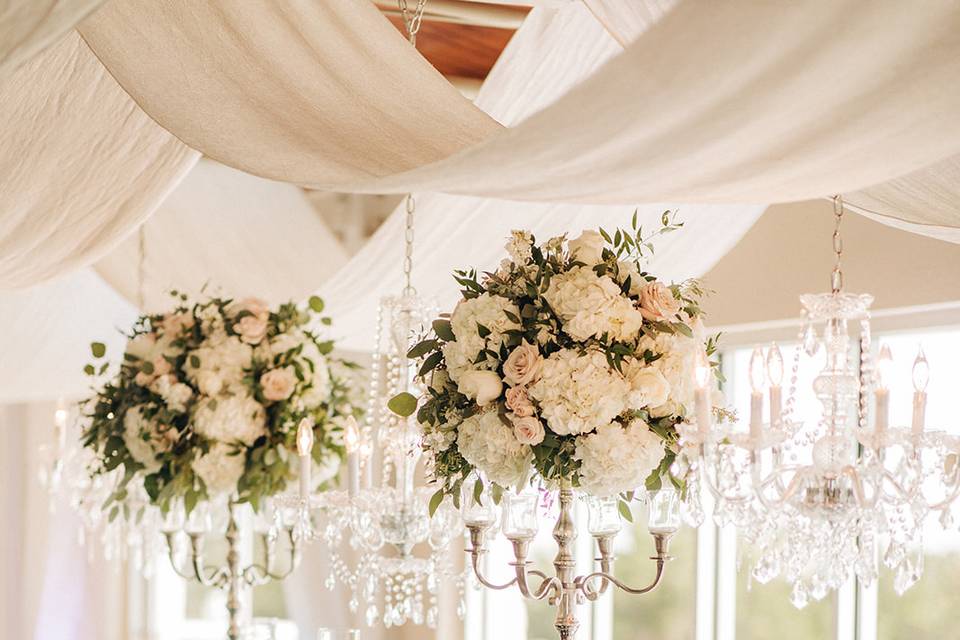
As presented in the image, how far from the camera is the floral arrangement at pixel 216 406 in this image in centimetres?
374

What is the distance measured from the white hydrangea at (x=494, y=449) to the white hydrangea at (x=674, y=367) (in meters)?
0.29

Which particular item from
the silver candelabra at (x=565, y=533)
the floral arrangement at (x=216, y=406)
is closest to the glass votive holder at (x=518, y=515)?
the silver candelabra at (x=565, y=533)

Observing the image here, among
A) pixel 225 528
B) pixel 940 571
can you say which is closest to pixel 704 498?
pixel 940 571

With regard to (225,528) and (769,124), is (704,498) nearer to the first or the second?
(225,528)

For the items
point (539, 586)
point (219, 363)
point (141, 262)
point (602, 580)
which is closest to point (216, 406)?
point (219, 363)

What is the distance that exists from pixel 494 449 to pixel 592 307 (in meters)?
0.33

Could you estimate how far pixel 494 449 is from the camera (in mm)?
2338

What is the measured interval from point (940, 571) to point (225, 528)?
2363 millimetres

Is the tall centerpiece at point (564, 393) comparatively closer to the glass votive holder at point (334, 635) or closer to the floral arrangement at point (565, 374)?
the floral arrangement at point (565, 374)

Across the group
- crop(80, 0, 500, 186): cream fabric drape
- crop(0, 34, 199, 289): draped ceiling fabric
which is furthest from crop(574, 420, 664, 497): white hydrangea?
crop(0, 34, 199, 289): draped ceiling fabric

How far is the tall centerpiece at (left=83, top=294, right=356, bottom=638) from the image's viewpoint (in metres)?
3.74

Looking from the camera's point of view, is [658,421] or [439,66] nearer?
[658,421]

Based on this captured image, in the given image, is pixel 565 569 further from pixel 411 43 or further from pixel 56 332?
pixel 56 332

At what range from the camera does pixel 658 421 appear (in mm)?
2434
